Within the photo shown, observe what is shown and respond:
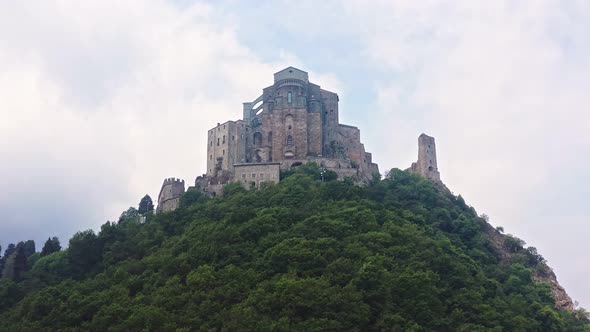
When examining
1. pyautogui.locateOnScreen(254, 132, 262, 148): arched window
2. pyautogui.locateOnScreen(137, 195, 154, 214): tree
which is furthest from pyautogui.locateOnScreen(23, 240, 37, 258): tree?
pyautogui.locateOnScreen(254, 132, 262, 148): arched window

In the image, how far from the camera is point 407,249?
62.3 m

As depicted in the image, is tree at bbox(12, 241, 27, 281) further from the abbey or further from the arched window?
the arched window

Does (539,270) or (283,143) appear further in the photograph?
(283,143)

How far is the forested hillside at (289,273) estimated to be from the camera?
51906mm

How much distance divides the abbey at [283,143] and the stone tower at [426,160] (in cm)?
16

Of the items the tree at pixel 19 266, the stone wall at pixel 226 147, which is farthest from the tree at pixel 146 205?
the tree at pixel 19 266

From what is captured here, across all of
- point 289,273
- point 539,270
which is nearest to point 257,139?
point 539,270

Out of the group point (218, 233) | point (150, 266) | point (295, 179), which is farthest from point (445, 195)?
point (150, 266)

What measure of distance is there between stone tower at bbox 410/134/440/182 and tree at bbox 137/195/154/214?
3718 cm

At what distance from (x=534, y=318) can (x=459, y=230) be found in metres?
18.7

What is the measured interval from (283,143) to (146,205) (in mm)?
21151

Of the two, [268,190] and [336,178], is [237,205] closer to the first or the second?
[268,190]

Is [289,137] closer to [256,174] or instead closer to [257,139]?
[257,139]

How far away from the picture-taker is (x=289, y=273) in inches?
2205
